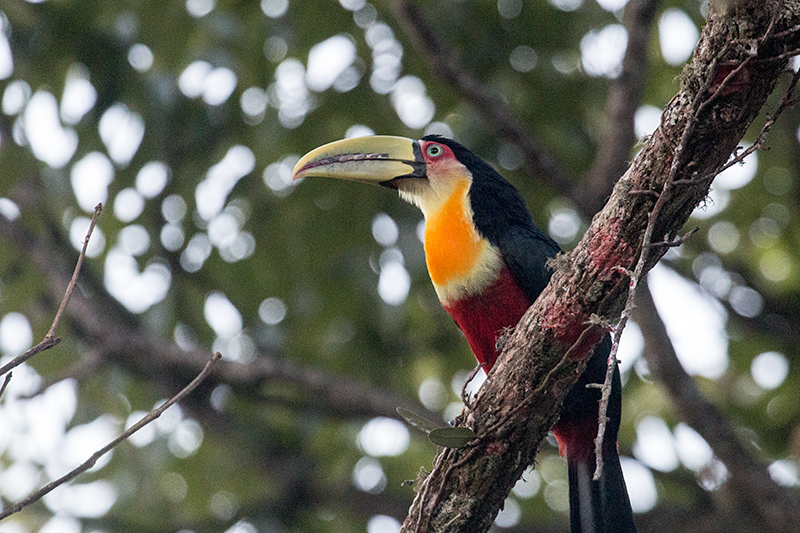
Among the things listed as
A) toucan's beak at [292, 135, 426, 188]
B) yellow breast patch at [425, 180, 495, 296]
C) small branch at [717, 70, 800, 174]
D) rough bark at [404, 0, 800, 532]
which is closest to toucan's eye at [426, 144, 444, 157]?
toucan's beak at [292, 135, 426, 188]

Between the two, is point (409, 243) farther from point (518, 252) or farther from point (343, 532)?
point (343, 532)

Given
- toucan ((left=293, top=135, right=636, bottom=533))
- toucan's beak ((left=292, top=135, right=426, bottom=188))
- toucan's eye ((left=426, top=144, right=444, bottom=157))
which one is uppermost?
toucan's beak ((left=292, top=135, right=426, bottom=188))

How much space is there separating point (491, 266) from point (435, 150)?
2.44ft

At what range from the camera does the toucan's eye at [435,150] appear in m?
3.75

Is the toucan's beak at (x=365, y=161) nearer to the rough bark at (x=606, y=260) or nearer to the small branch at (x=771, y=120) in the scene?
the rough bark at (x=606, y=260)

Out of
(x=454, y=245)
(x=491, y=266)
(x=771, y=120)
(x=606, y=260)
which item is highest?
(x=771, y=120)

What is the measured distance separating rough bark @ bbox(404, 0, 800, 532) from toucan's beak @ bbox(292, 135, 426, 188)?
4.65 feet

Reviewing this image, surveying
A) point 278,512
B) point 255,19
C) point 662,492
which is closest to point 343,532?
point 278,512

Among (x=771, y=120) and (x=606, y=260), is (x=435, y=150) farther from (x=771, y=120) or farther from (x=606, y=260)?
(x=771, y=120)

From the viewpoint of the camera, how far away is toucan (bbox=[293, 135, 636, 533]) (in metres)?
3.21

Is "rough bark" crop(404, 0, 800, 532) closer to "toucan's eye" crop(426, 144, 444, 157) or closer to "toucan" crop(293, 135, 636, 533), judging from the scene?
"toucan" crop(293, 135, 636, 533)

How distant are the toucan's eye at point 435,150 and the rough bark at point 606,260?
1.46 m

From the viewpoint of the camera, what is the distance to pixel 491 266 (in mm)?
3254

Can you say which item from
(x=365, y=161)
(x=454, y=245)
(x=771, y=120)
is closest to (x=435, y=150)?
(x=365, y=161)
